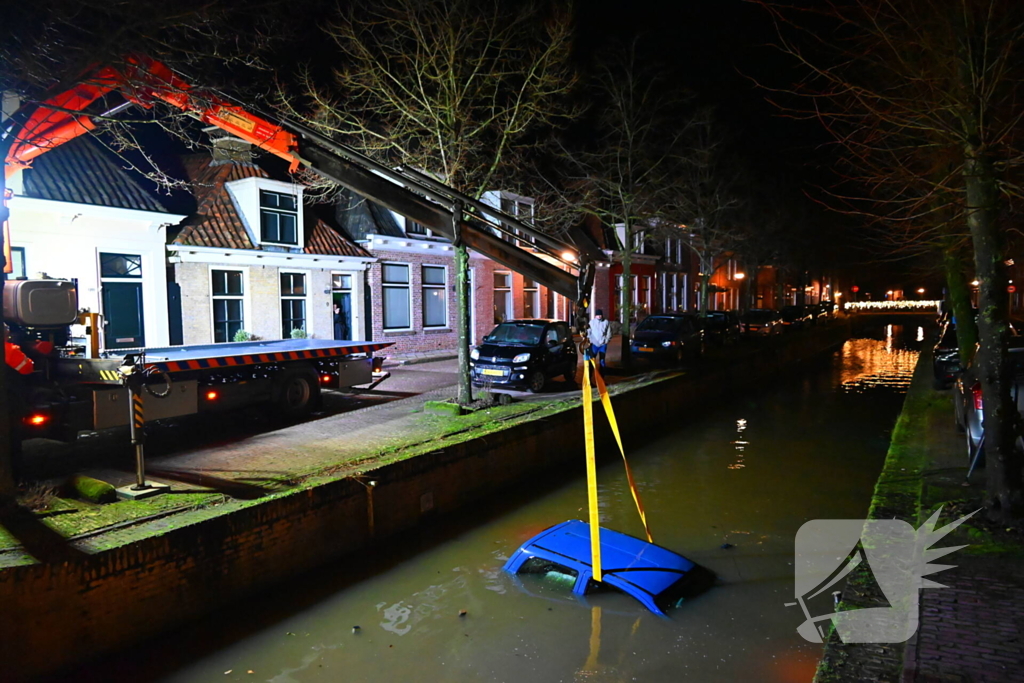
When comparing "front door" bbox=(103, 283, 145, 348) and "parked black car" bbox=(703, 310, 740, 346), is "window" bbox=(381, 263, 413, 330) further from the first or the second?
"parked black car" bbox=(703, 310, 740, 346)

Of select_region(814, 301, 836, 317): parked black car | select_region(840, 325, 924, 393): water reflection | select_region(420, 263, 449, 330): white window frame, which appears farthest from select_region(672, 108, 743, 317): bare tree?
select_region(814, 301, 836, 317): parked black car

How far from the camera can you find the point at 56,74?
7230mm

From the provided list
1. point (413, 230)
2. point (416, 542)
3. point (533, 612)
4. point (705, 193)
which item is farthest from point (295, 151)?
point (705, 193)

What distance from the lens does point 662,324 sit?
2291 cm

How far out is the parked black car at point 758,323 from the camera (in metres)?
33.0

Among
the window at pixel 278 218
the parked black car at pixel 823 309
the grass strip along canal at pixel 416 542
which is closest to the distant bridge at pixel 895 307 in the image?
the parked black car at pixel 823 309

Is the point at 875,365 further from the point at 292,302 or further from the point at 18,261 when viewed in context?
the point at 18,261

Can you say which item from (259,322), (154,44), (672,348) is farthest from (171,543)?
(672,348)

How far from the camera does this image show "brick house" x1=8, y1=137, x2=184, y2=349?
45.3 feet

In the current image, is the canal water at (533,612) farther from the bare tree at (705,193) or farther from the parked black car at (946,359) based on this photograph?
the bare tree at (705,193)

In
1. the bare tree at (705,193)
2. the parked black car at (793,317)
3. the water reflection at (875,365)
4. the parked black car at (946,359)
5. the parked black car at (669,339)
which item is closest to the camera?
the parked black car at (946,359)

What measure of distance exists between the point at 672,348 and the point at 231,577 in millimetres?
16538

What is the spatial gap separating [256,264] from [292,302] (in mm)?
1610

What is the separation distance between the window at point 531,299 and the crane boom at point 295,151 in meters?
17.3
